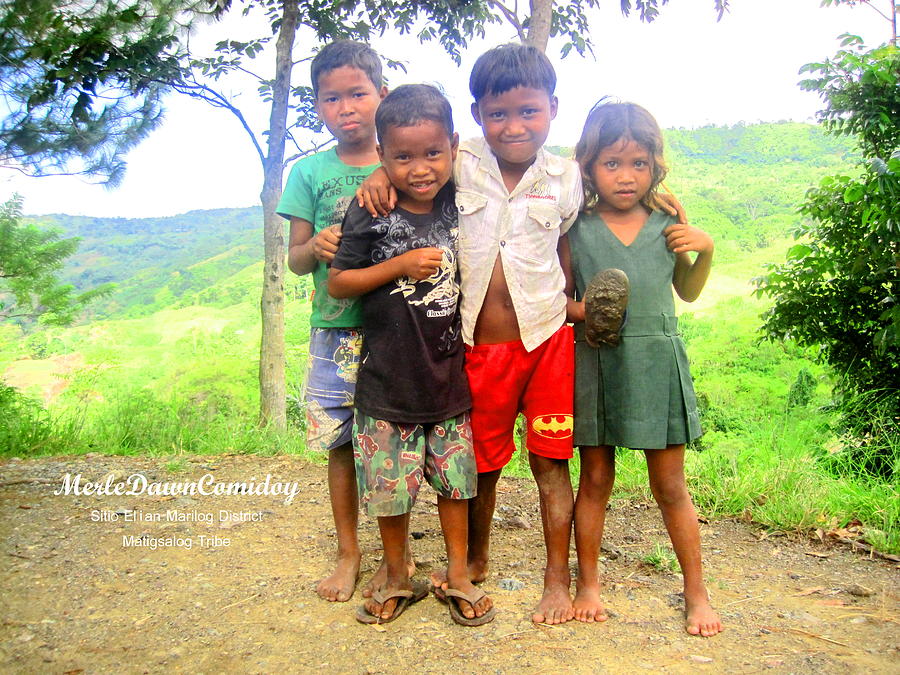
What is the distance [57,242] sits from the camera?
5.32 metres


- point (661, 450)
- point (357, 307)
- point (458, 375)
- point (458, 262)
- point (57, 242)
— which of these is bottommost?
point (661, 450)

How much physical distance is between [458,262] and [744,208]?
20390 millimetres

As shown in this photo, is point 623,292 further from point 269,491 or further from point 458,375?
point 269,491

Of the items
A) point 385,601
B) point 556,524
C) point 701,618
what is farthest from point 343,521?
point 701,618

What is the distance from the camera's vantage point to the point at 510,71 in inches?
77.7

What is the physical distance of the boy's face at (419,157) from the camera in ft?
6.43

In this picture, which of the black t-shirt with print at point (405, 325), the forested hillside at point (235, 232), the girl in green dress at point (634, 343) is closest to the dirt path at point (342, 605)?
the girl in green dress at point (634, 343)

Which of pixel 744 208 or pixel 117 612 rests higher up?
pixel 744 208

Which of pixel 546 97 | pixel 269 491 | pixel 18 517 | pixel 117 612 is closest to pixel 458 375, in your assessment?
pixel 546 97

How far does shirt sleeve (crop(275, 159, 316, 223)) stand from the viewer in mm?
2262

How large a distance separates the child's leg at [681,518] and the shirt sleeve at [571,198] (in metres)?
0.79

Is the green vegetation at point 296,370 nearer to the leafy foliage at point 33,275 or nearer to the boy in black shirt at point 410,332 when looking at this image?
the leafy foliage at point 33,275

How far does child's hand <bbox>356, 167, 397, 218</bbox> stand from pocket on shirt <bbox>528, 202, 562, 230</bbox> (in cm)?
43

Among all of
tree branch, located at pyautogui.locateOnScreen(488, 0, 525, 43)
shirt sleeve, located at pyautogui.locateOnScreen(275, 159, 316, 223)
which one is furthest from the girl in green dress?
tree branch, located at pyautogui.locateOnScreen(488, 0, 525, 43)
